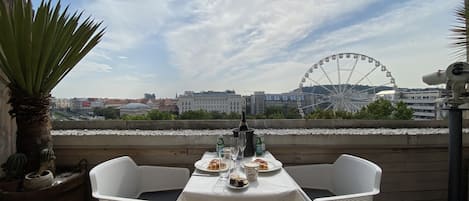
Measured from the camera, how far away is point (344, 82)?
149 inches

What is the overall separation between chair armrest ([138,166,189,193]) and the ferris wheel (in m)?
1.66

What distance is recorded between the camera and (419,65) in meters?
2.77

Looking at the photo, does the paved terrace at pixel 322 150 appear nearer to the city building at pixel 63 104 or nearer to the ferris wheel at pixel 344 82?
the city building at pixel 63 104

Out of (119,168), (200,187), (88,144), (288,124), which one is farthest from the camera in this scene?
(288,124)

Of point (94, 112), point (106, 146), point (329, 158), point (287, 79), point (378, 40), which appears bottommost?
point (329, 158)

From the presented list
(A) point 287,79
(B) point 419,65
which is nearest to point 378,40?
(B) point 419,65

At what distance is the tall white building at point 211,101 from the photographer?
8.11 ft

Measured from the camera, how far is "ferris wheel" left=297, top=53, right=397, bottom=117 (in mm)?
3160

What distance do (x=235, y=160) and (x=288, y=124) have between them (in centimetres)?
104

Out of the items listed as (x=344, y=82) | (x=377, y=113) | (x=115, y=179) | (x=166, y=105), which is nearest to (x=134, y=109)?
(x=166, y=105)

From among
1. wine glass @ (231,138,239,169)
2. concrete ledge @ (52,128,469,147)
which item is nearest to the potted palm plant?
concrete ledge @ (52,128,469,147)

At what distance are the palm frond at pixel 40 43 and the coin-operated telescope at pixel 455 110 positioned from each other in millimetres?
2278

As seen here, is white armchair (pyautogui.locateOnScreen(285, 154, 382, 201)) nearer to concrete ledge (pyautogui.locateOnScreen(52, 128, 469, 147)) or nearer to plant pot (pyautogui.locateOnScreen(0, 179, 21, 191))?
concrete ledge (pyautogui.locateOnScreen(52, 128, 469, 147))

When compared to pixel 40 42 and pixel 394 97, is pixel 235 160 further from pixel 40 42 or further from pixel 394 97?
pixel 394 97
